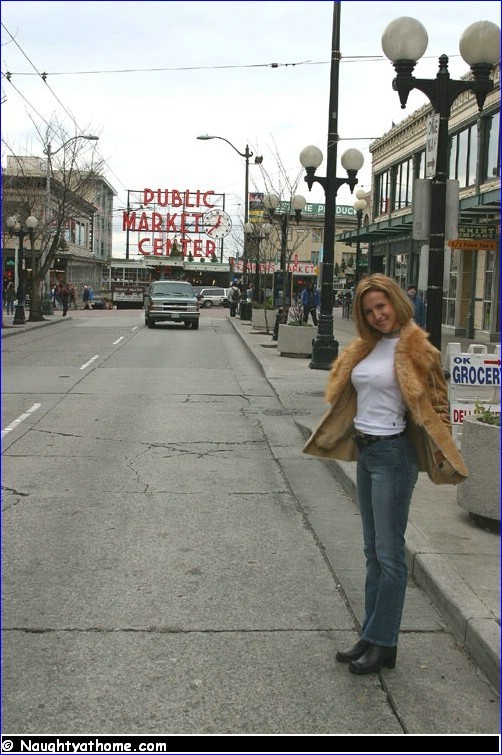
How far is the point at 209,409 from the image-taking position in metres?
12.0

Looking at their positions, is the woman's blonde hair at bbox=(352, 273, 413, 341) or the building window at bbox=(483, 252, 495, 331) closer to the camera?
the woman's blonde hair at bbox=(352, 273, 413, 341)

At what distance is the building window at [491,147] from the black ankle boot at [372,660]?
22.2 metres

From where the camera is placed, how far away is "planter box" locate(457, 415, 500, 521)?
221 inches

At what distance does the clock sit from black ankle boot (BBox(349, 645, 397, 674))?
196ft

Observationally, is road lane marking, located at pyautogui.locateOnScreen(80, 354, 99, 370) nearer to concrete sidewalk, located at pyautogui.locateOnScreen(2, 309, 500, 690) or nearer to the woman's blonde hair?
concrete sidewalk, located at pyautogui.locateOnScreen(2, 309, 500, 690)

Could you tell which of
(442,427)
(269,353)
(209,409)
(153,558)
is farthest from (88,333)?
(442,427)

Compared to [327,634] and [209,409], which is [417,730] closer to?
[327,634]

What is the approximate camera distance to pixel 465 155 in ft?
87.7

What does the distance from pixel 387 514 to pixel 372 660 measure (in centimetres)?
68

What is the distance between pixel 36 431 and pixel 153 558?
5.05m

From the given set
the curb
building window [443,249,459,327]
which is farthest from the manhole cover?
building window [443,249,459,327]

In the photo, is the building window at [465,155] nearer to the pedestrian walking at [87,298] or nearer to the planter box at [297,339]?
the planter box at [297,339]

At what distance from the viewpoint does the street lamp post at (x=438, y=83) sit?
25.3 ft

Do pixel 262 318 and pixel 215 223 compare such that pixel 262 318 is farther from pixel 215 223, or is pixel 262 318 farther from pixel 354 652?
pixel 215 223
